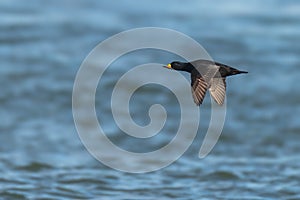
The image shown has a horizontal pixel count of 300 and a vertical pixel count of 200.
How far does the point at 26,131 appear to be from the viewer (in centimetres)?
1457

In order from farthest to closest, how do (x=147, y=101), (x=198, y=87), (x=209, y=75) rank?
1. (x=147, y=101)
2. (x=209, y=75)
3. (x=198, y=87)

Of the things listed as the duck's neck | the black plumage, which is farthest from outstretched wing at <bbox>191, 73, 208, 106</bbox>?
the duck's neck

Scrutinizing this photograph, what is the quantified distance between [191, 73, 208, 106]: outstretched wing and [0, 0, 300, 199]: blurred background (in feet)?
10.1

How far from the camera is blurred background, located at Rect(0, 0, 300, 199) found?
12.4 metres

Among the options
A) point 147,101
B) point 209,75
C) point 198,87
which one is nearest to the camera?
point 198,87

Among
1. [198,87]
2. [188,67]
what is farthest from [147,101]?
[198,87]

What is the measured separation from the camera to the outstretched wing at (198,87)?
887 centimetres

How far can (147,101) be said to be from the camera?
623 inches

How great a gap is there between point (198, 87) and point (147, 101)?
6841mm

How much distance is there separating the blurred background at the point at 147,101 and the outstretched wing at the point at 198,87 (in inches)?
121

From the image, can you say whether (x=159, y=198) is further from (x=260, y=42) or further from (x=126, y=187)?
(x=260, y=42)

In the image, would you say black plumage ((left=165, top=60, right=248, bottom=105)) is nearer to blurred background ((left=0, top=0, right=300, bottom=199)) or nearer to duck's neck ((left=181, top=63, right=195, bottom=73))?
duck's neck ((left=181, top=63, right=195, bottom=73))

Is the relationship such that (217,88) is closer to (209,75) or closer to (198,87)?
(209,75)

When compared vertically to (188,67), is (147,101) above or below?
above
